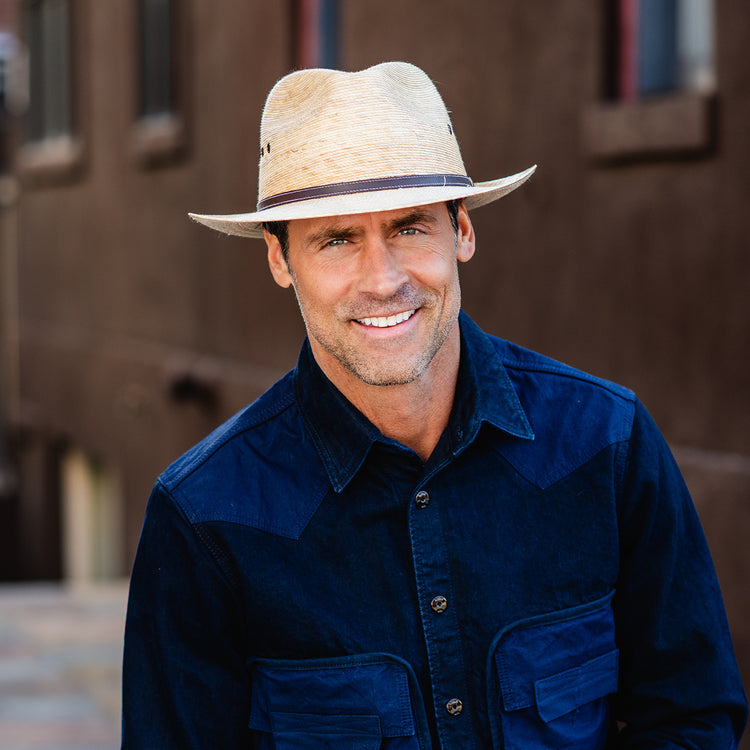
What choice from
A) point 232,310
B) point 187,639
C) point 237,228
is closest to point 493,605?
point 187,639

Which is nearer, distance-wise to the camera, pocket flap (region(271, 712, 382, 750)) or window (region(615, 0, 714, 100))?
pocket flap (region(271, 712, 382, 750))

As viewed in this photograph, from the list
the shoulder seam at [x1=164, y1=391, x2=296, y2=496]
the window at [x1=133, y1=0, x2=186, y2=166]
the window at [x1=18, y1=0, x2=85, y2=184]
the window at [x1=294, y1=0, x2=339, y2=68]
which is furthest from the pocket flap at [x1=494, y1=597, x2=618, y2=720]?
the window at [x1=18, y1=0, x2=85, y2=184]

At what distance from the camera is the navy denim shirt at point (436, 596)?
90.0 inches

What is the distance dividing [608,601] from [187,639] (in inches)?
29.8

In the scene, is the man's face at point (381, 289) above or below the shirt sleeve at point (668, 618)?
above

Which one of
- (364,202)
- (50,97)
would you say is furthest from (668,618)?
(50,97)

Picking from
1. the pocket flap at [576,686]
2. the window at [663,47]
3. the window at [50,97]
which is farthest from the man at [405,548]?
the window at [50,97]

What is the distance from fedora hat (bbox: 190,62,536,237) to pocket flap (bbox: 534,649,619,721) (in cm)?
87

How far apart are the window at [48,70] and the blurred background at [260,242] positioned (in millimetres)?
38

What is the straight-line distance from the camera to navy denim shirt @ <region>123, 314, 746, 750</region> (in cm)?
229

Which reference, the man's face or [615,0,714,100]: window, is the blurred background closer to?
[615,0,714,100]: window

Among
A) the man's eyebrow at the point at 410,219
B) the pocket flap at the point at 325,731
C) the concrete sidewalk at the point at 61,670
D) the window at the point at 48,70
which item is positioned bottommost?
the concrete sidewalk at the point at 61,670

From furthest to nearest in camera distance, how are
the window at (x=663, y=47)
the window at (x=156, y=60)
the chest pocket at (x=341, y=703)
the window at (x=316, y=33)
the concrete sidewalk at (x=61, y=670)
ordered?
the window at (x=156, y=60) → the window at (x=316, y=33) → the concrete sidewalk at (x=61, y=670) → the window at (x=663, y=47) → the chest pocket at (x=341, y=703)

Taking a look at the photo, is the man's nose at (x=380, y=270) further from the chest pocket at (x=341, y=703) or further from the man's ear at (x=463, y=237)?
the chest pocket at (x=341, y=703)
